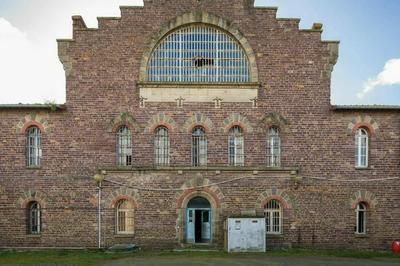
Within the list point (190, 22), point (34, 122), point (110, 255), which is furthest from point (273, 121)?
point (34, 122)

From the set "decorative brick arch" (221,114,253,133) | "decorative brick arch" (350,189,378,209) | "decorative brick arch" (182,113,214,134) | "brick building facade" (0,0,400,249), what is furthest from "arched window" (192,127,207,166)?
"decorative brick arch" (350,189,378,209)

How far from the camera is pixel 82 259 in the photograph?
18203 mm

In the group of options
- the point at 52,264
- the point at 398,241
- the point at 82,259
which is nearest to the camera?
the point at 52,264

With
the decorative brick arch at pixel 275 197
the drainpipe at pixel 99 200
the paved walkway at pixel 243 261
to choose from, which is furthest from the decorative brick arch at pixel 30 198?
the decorative brick arch at pixel 275 197

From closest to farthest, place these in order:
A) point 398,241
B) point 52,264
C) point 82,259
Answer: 1. point 52,264
2. point 82,259
3. point 398,241

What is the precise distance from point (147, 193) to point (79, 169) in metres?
3.86

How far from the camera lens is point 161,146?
21.4 m

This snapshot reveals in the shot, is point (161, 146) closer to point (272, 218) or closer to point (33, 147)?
point (33, 147)

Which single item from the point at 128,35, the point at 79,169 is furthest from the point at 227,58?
the point at 79,169

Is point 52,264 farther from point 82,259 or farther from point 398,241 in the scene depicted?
point 398,241

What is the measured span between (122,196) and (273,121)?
905 cm

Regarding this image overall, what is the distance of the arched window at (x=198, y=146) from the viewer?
70.3 feet

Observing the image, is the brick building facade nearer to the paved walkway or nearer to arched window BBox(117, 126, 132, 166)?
arched window BBox(117, 126, 132, 166)

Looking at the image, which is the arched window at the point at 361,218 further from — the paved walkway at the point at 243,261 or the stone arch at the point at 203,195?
the stone arch at the point at 203,195
